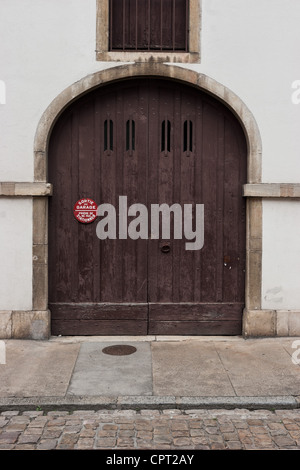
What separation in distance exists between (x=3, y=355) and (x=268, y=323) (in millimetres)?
3549

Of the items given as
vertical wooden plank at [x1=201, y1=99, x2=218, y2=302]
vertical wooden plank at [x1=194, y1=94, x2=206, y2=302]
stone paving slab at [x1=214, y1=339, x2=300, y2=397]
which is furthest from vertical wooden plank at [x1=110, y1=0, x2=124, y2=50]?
stone paving slab at [x1=214, y1=339, x2=300, y2=397]

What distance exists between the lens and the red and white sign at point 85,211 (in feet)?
23.4

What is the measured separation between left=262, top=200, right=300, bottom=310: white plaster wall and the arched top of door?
0.59m

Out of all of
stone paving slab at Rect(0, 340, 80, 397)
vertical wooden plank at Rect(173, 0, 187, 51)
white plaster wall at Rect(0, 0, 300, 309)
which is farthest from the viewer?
vertical wooden plank at Rect(173, 0, 187, 51)

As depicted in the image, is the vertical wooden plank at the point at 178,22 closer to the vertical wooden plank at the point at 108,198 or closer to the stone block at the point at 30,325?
the vertical wooden plank at the point at 108,198

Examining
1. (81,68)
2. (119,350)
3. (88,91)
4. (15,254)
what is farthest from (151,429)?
(81,68)

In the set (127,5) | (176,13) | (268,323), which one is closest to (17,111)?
(127,5)

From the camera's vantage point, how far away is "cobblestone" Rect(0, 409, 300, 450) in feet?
13.6

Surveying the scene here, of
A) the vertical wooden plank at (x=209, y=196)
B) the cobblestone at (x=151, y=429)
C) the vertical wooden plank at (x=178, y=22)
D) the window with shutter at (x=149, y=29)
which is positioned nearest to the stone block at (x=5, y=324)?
the cobblestone at (x=151, y=429)

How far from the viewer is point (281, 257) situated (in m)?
7.03

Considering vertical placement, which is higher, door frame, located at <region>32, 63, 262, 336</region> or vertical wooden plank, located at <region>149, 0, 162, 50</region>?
vertical wooden plank, located at <region>149, 0, 162, 50</region>

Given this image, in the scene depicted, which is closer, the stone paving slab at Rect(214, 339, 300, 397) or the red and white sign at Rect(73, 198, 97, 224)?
the stone paving slab at Rect(214, 339, 300, 397)

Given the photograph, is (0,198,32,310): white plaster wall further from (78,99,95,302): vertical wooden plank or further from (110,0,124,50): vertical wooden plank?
(110,0,124,50): vertical wooden plank

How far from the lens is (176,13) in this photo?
7.08m
